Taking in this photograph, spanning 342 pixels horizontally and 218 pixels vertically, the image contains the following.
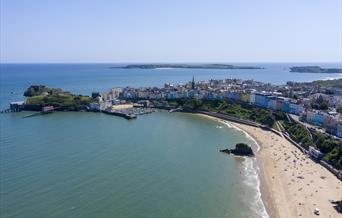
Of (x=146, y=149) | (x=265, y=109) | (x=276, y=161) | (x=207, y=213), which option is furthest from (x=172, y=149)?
(x=265, y=109)

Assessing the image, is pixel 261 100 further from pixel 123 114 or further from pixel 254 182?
pixel 254 182

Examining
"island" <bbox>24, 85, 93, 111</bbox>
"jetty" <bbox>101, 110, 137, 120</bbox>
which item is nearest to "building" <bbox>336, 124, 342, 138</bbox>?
"jetty" <bbox>101, 110, 137, 120</bbox>

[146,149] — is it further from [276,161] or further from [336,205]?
[336,205]

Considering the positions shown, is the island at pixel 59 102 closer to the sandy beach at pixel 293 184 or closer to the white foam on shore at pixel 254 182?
the white foam on shore at pixel 254 182

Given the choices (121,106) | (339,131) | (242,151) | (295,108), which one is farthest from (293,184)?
(121,106)

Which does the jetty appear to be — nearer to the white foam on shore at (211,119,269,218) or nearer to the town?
the town

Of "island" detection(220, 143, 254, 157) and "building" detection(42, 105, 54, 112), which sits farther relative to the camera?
"building" detection(42, 105, 54, 112)
